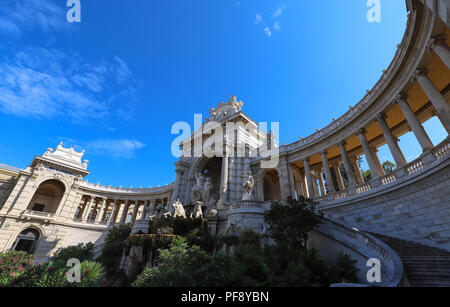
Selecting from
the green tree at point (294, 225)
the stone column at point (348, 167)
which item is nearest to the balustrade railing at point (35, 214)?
the green tree at point (294, 225)

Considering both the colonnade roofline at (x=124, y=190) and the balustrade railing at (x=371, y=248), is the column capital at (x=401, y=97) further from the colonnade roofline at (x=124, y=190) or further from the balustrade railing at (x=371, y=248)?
the colonnade roofline at (x=124, y=190)

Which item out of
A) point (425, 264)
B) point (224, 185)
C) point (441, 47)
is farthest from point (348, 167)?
point (224, 185)

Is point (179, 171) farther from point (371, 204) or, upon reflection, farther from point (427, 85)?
point (427, 85)

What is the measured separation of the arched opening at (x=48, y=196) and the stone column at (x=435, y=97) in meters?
56.9

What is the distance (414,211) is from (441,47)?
9.50m

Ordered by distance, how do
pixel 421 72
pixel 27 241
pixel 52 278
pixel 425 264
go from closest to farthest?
pixel 52 278 → pixel 425 264 → pixel 421 72 → pixel 27 241

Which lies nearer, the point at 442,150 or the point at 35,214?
the point at 442,150

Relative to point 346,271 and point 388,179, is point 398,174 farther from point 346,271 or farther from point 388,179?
point 346,271

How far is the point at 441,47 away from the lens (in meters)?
10.7

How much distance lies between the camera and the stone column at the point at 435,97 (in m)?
11.1

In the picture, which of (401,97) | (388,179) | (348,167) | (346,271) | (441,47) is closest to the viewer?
(346,271)

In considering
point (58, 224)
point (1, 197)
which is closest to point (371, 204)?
point (58, 224)

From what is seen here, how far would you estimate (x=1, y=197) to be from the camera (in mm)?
36531
